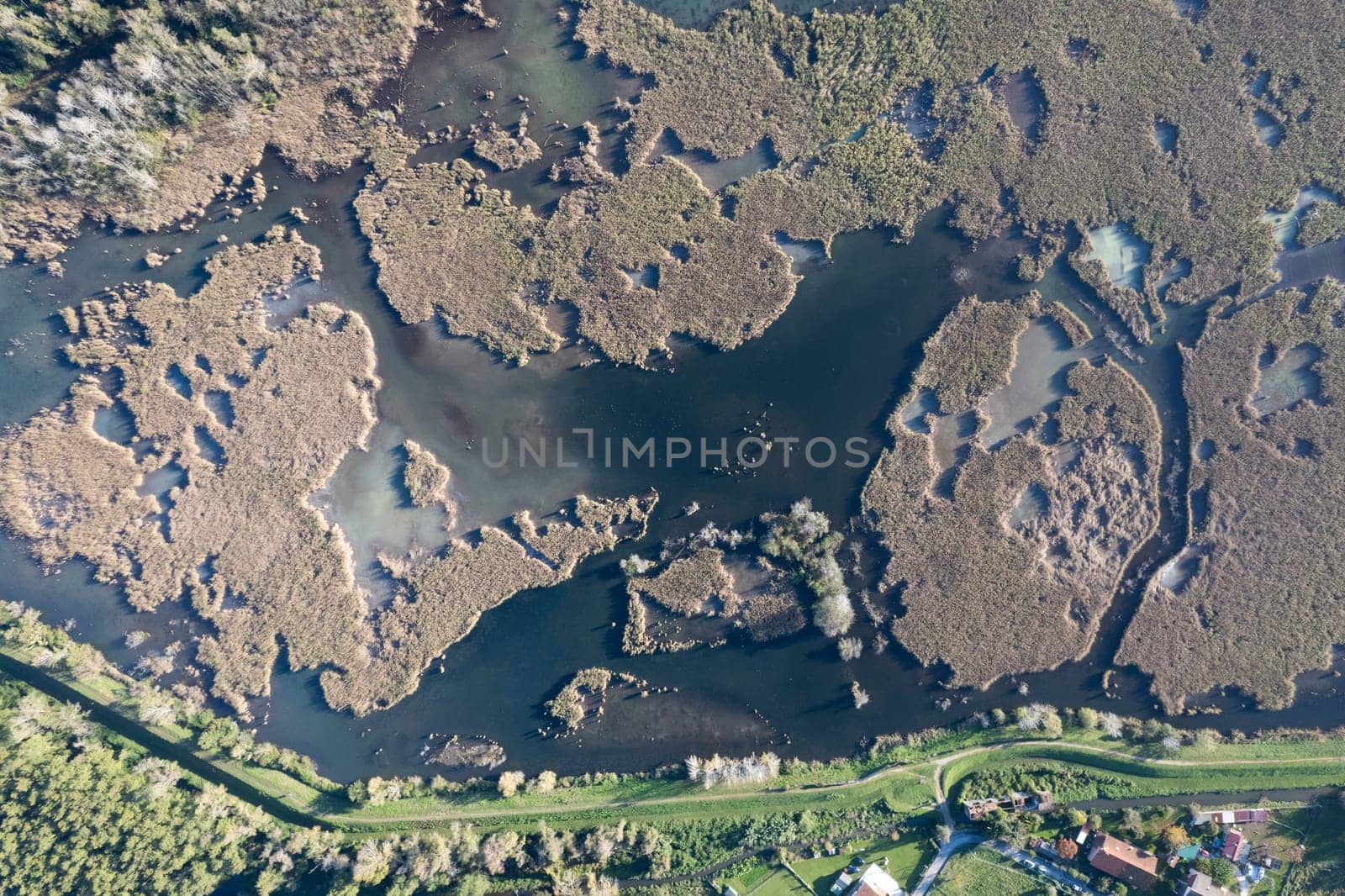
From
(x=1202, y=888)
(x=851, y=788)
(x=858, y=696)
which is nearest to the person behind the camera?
(x=1202, y=888)

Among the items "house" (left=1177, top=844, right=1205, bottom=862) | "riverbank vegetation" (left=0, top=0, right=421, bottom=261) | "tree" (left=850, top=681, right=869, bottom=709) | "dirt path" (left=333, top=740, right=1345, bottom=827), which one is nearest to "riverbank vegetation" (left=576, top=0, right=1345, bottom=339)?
"riverbank vegetation" (left=0, top=0, right=421, bottom=261)

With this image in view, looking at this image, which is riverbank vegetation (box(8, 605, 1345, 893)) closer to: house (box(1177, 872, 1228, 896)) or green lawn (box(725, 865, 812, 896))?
green lawn (box(725, 865, 812, 896))

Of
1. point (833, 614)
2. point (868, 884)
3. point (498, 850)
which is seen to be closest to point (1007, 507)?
point (833, 614)

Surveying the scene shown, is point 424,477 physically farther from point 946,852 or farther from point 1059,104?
point 1059,104

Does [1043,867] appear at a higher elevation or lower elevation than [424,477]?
higher

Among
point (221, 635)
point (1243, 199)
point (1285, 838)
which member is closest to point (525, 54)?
point (221, 635)
